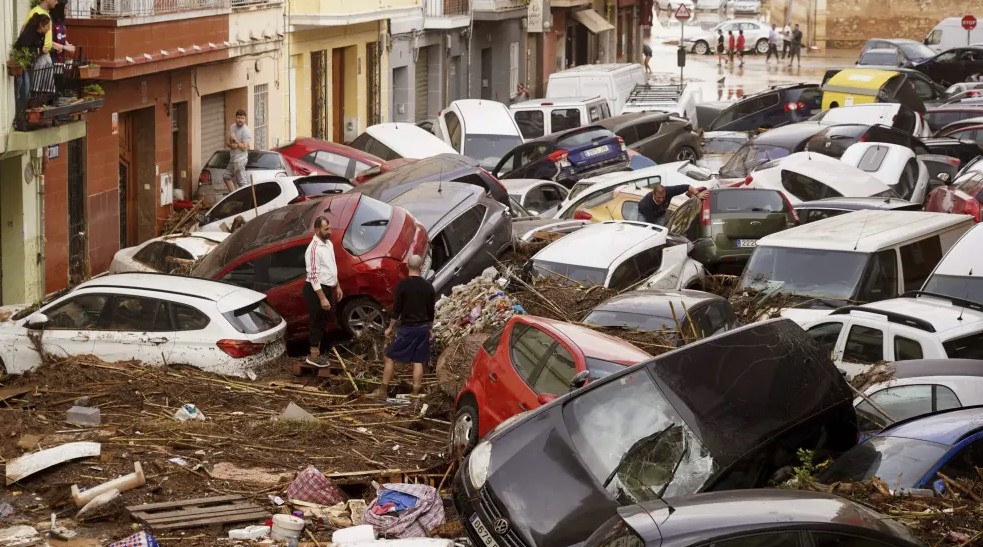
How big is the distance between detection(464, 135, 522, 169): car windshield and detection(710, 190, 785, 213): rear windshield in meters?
10.3

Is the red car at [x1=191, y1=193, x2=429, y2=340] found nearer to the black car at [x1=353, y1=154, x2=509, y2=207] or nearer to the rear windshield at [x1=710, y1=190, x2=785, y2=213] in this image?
the black car at [x1=353, y1=154, x2=509, y2=207]

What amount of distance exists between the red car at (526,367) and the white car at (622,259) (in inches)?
203

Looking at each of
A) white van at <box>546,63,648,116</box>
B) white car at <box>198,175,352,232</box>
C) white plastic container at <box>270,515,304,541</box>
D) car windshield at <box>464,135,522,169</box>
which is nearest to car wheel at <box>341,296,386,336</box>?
white car at <box>198,175,352,232</box>

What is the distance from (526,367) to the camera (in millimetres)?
11891

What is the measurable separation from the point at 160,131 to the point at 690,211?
32.7ft

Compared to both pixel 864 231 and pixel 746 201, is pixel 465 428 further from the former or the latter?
pixel 746 201

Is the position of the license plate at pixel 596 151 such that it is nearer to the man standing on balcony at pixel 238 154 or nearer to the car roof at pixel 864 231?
the man standing on balcony at pixel 238 154

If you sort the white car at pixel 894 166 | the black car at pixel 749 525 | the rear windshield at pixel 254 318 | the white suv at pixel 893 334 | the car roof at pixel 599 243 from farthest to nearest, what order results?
the white car at pixel 894 166, the car roof at pixel 599 243, the rear windshield at pixel 254 318, the white suv at pixel 893 334, the black car at pixel 749 525

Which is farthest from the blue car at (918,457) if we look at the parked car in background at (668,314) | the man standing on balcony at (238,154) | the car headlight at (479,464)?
the man standing on balcony at (238,154)

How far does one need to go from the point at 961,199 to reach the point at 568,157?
819 centimetres

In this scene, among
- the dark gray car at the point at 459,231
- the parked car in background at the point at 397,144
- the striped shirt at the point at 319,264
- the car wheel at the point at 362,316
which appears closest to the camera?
the striped shirt at the point at 319,264

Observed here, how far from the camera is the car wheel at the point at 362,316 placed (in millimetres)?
17094

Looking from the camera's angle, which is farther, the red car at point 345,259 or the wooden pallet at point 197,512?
the red car at point 345,259

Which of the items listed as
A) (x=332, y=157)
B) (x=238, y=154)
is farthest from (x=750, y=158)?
(x=238, y=154)
